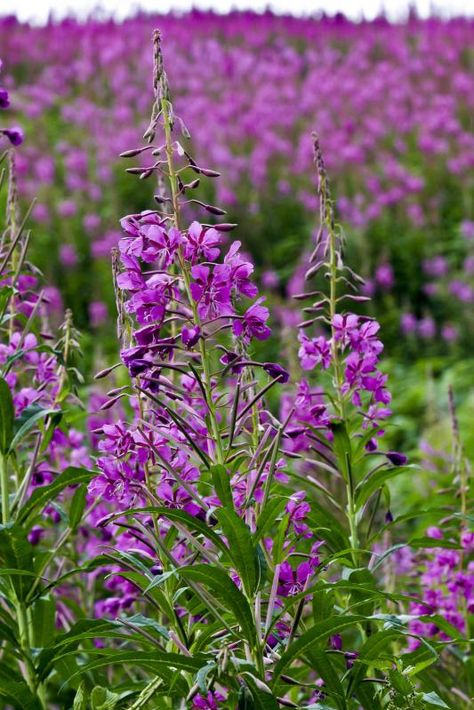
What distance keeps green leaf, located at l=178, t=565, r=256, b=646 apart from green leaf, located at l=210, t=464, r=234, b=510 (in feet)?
0.37

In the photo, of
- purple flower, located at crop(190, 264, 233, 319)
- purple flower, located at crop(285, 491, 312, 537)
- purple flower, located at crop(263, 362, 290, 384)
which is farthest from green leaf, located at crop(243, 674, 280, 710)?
purple flower, located at crop(190, 264, 233, 319)

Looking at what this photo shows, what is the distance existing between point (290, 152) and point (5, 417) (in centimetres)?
970

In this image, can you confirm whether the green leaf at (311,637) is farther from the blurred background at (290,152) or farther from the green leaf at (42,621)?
the blurred background at (290,152)

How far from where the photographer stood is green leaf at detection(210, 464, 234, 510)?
6.60ft

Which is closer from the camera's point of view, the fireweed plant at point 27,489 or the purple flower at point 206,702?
the purple flower at point 206,702

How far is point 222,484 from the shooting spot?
2.02 metres

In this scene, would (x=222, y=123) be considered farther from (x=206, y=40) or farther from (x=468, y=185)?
(x=206, y=40)

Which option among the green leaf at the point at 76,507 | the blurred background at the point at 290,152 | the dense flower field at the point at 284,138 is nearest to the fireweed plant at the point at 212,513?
the green leaf at the point at 76,507

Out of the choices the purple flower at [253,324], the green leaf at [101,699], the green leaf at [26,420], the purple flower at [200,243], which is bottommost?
the green leaf at [101,699]

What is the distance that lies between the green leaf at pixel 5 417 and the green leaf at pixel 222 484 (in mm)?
601

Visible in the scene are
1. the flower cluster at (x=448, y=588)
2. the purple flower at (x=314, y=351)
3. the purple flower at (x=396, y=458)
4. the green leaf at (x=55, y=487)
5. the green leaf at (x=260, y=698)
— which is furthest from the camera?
the flower cluster at (x=448, y=588)

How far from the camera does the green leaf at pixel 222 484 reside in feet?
6.60

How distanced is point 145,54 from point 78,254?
20.0ft

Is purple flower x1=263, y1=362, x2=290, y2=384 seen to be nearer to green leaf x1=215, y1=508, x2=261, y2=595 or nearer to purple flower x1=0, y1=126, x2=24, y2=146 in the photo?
green leaf x1=215, y1=508, x2=261, y2=595
